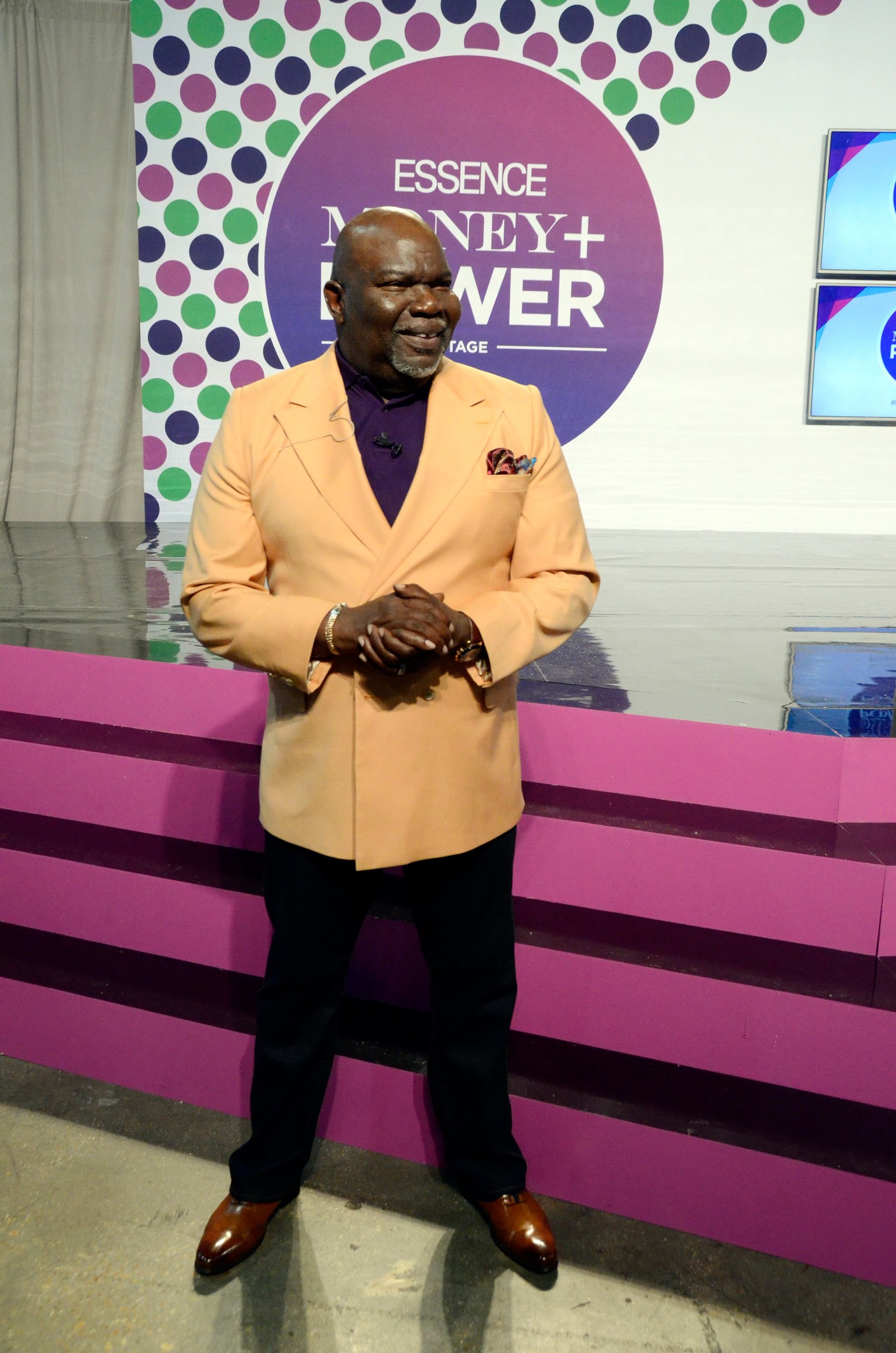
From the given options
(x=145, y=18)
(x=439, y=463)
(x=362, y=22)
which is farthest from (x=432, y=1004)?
(x=145, y=18)

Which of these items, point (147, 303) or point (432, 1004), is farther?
point (147, 303)

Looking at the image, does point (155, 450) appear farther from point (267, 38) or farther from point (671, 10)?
point (671, 10)

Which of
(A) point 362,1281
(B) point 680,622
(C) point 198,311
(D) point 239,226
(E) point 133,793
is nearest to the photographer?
(A) point 362,1281

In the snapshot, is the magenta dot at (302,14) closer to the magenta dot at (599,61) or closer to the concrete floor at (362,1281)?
the magenta dot at (599,61)

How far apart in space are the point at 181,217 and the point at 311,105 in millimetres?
900

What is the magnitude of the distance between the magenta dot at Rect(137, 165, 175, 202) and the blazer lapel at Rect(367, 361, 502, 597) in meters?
5.38

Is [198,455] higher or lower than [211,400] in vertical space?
lower

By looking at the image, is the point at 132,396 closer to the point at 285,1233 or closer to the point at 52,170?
the point at 52,170

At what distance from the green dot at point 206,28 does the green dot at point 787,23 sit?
280cm

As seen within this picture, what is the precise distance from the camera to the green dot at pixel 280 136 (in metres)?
5.98

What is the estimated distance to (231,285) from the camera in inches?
243

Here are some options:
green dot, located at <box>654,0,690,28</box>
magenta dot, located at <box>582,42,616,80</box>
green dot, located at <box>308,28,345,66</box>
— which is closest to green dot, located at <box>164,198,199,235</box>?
green dot, located at <box>308,28,345,66</box>

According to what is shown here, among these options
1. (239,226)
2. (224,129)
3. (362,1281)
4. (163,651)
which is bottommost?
(362,1281)

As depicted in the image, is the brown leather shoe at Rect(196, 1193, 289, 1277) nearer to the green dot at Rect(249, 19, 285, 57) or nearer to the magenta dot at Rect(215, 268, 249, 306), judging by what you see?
the magenta dot at Rect(215, 268, 249, 306)
